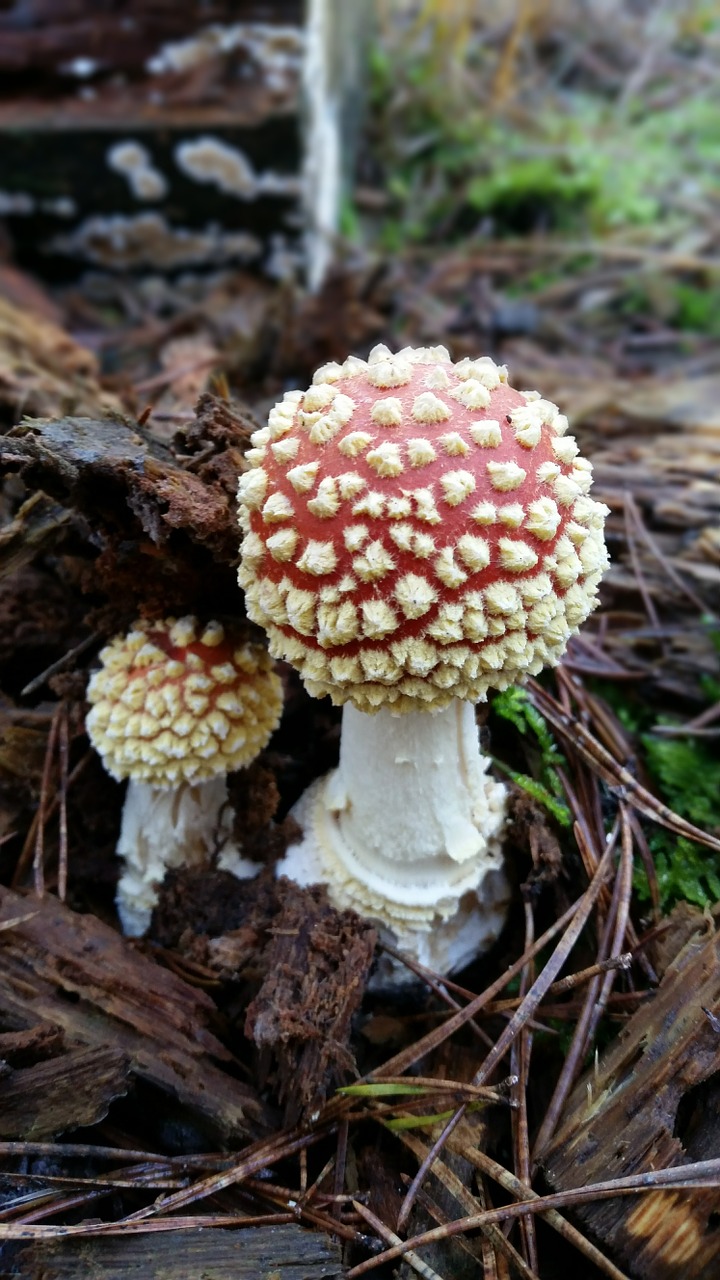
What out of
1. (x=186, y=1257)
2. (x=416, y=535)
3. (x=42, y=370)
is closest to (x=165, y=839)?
(x=186, y=1257)

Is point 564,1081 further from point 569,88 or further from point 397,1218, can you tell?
point 569,88

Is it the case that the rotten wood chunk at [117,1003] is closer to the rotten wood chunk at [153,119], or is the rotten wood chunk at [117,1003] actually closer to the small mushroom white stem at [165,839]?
the small mushroom white stem at [165,839]

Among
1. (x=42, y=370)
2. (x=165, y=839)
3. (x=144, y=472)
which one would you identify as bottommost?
(x=165, y=839)

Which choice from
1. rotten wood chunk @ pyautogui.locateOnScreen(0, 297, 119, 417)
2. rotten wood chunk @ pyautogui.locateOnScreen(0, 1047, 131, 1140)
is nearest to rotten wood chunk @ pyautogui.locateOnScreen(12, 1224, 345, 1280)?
rotten wood chunk @ pyautogui.locateOnScreen(0, 1047, 131, 1140)

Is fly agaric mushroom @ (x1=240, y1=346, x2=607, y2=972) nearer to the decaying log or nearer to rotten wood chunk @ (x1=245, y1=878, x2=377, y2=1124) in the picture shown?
rotten wood chunk @ (x1=245, y1=878, x2=377, y2=1124)

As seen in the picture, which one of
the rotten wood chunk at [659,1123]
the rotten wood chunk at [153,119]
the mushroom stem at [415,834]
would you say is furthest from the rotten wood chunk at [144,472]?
the rotten wood chunk at [153,119]

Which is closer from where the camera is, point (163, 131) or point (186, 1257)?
→ point (186, 1257)

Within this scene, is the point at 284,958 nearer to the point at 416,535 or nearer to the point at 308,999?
the point at 308,999
